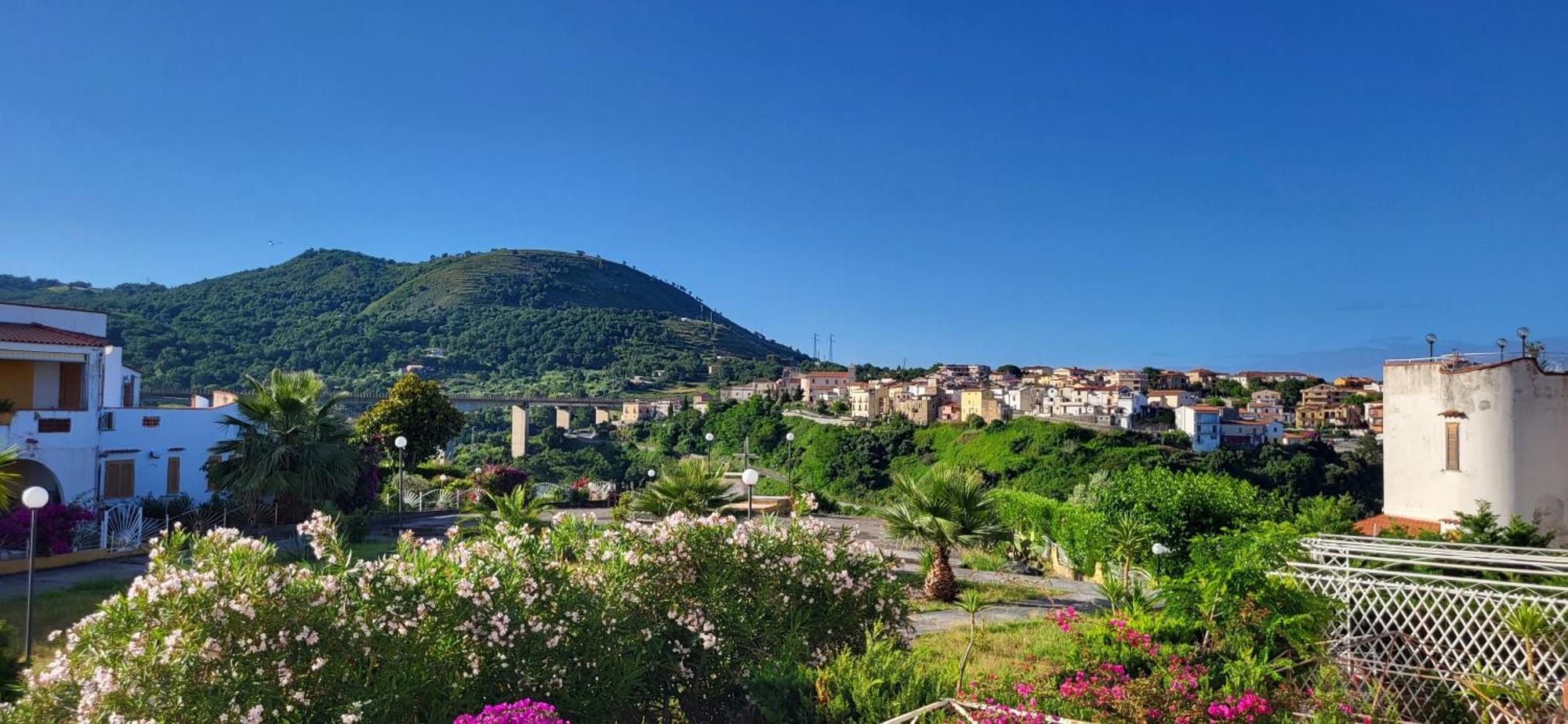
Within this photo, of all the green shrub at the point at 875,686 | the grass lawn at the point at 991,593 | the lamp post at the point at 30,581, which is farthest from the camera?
the grass lawn at the point at 991,593

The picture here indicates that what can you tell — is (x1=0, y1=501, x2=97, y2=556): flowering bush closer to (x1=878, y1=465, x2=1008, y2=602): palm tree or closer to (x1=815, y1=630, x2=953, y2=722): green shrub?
(x1=878, y1=465, x2=1008, y2=602): palm tree

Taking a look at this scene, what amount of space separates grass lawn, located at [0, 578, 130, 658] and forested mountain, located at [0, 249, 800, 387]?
72037 millimetres

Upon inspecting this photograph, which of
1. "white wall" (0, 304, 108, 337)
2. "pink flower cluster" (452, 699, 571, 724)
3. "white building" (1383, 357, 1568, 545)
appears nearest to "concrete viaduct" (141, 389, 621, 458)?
"white wall" (0, 304, 108, 337)

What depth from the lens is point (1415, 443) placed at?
1470 centimetres

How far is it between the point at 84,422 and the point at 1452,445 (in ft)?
77.5

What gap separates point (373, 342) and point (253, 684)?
110074mm

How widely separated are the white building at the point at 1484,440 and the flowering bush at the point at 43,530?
21.5 metres

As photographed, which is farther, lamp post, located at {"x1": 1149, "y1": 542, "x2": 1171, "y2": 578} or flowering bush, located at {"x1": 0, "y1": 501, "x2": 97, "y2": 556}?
flowering bush, located at {"x1": 0, "y1": 501, "x2": 97, "y2": 556}

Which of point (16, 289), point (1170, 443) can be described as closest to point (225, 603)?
point (1170, 443)

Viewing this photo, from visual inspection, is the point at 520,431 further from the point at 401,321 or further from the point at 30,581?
the point at 30,581

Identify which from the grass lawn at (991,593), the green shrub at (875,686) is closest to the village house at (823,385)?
the grass lawn at (991,593)

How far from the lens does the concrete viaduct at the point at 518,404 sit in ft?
186

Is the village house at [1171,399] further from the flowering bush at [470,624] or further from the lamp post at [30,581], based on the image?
the lamp post at [30,581]

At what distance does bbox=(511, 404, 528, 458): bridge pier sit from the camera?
64.8 m
